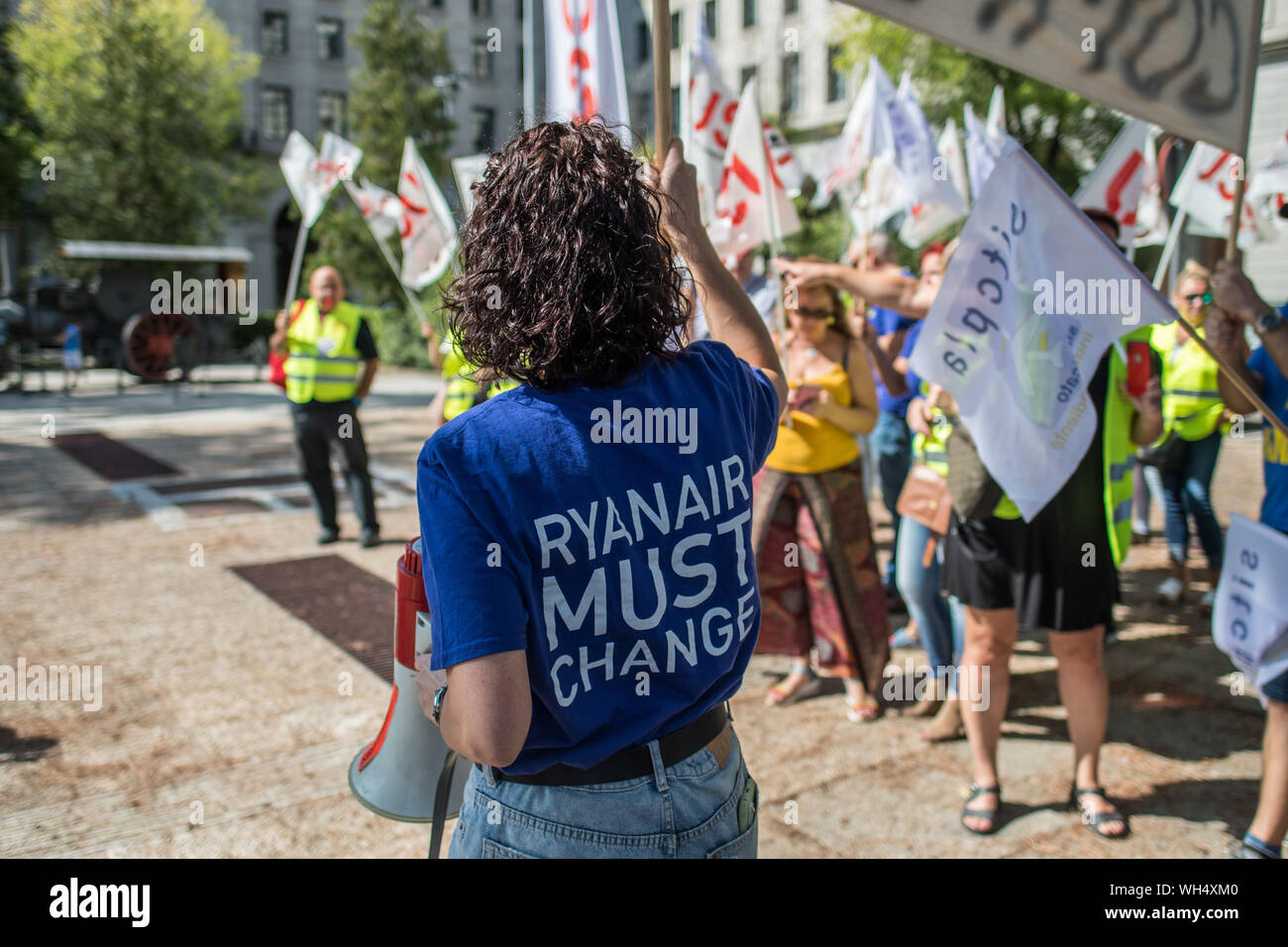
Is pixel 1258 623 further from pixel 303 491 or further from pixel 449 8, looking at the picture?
pixel 449 8

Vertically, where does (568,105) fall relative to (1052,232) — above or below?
above

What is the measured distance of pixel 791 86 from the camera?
131 feet

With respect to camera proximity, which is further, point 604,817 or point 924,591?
point 924,591

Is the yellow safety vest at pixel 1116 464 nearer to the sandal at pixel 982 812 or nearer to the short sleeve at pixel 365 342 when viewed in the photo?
the sandal at pixel 982 812

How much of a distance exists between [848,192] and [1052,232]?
352 inches

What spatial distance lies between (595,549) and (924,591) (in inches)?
131

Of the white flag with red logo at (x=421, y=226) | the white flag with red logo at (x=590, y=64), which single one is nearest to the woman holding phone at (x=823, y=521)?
the white flag with red logo at (x=590, y=64)

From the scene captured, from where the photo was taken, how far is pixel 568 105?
3594 mm

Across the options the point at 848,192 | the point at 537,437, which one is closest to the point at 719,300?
the point at 537,437

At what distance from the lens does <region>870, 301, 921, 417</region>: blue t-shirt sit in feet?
18.0

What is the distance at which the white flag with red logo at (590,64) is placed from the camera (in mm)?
3445

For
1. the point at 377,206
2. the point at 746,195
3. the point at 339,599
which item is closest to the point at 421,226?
the point at 377,206

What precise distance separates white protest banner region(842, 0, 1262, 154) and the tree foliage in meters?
28.5

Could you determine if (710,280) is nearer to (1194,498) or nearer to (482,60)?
(1194,498)
